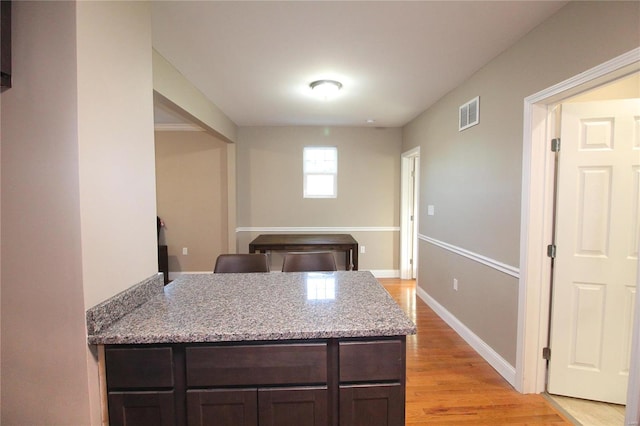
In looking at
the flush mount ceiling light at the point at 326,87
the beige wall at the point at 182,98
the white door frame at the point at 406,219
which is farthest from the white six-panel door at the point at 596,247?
the beige wall at the point at 182,98

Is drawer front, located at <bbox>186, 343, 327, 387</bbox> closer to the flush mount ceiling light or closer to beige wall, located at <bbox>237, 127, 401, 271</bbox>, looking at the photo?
the flush mount ceiling light

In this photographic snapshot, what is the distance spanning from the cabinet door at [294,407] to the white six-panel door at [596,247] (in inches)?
70.3

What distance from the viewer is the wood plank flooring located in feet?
5.97

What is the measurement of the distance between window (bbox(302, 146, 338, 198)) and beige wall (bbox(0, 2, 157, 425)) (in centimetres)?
Result: 371

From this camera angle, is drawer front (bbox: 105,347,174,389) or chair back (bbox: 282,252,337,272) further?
chair back (bbox: 282,252,337,272)

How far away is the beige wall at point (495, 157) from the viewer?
1.54 meters

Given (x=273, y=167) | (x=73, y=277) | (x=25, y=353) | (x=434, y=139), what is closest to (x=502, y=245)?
A: (x=434, y=139)

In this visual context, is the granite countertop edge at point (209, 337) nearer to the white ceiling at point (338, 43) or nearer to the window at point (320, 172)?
the white ceiling at point (338, 43)

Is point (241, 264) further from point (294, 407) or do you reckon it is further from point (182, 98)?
point (182, 98)

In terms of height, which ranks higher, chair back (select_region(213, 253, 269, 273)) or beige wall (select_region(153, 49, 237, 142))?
beige wall (select_region(153, 49, 237, 142))

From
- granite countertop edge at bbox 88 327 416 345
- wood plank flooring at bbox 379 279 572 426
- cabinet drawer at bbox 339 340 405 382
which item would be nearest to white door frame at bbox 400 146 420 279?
wood plank flooring at bbox 379 279 572 426

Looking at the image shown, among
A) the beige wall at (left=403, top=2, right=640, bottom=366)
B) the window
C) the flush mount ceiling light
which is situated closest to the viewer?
the beige wall at (left=403, top=2, right=640, bottom=366)

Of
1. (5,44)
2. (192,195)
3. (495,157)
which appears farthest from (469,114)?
(192,195)

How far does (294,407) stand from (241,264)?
1215 mm
